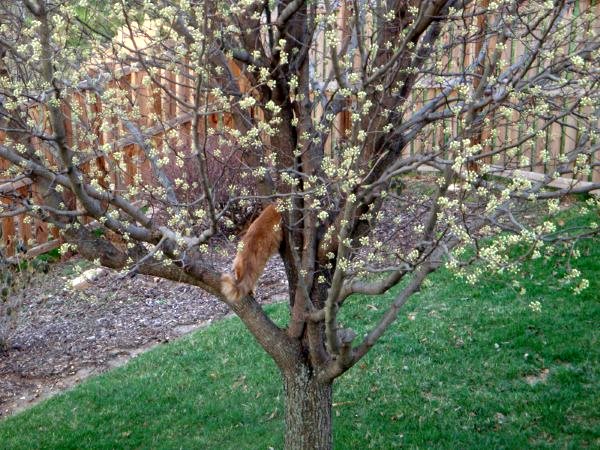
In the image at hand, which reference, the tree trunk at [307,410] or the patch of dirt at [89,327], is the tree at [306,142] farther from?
the patch of dirt at [89,327]

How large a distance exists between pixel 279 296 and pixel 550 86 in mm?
4958

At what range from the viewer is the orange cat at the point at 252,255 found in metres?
4.06

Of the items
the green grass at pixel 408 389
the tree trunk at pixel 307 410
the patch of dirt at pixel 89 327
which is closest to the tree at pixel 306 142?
the tree trunk at pixel 307 410

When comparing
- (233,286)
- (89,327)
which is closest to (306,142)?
(233,286)

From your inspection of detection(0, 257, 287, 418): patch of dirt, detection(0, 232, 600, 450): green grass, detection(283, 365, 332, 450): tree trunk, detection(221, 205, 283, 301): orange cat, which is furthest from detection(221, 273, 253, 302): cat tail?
detection(0, 257, 287, 418): patch of dirt

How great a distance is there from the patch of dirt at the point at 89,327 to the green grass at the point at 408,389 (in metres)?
0.63

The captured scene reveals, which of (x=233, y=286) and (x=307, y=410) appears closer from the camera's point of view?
(x=233, y=286)

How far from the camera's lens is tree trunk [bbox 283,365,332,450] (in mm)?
4426

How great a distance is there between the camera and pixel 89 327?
882cm

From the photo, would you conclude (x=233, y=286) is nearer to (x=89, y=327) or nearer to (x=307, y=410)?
(x=307, y=410)

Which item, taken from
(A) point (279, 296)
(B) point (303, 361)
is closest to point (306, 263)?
(B) point (303, 361)

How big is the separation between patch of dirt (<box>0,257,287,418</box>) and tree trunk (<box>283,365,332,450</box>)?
3.34 metres

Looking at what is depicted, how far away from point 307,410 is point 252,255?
3.51ft

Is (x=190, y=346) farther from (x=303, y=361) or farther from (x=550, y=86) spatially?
(x=550, y=86)
